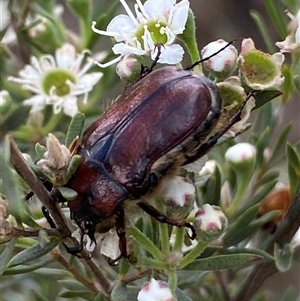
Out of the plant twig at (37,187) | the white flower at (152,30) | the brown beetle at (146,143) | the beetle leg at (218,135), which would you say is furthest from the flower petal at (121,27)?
the plant twig at (37,187)

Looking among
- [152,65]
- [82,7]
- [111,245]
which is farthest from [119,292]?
[82,7]

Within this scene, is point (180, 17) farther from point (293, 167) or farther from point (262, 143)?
point (262, 143)

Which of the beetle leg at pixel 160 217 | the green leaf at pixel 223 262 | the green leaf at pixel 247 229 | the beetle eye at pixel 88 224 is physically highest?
the beetle eye at pixel 88 224

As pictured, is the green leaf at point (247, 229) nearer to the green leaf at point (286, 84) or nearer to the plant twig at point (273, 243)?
the plant twig at point (273, 243)

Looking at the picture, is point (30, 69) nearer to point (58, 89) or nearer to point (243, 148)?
point (58, 89)

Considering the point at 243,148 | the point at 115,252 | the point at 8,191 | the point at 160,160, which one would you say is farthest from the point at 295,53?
the point at 8,191

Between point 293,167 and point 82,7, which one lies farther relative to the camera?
point 82,7
